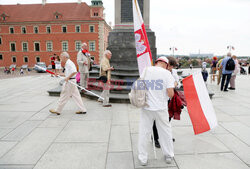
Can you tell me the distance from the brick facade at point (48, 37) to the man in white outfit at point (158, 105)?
4741 cm

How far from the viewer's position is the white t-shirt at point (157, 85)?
9.10ft

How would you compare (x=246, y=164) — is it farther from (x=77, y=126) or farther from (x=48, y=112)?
(x=48, y=112)

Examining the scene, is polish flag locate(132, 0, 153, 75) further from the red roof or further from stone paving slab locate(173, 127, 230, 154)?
the red roof

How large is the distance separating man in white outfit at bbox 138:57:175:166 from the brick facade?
4741 centimetres

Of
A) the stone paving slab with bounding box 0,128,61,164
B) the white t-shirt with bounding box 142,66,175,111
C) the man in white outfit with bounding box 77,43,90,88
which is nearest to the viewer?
the white t-shirt with bounding box 142,66,175,111

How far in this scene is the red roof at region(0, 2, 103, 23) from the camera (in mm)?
50281

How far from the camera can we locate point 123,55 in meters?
9.53

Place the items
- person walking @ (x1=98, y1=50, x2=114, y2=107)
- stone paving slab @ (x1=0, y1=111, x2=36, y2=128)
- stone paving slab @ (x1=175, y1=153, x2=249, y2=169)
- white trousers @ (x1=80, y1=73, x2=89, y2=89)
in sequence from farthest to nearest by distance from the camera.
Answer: white trousers @ (x1=80, y1=73, x2=89, y2=89) < person walking @ (x1=98, y1=50, x2=114, y2=107) < stone paving slab @ (x1=0, y1=111, x2=36, y2=128) < stone paving slab @ (x1=175, y1=153, x2=249, y2=169)

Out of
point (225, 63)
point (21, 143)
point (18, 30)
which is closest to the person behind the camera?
point (21, 143)

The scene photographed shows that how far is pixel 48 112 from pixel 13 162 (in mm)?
2725

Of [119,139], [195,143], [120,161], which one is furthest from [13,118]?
[195,143]

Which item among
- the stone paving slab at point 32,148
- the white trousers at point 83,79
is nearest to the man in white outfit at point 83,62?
the white trousers at point 83,79

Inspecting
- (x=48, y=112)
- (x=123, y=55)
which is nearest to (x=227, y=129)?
(x=48, y=112)

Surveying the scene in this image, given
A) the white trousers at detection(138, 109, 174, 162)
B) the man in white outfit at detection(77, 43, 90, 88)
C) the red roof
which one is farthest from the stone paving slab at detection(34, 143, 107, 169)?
the red roof
